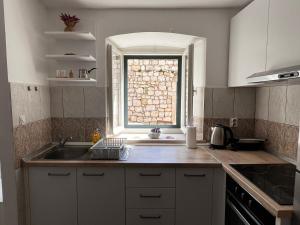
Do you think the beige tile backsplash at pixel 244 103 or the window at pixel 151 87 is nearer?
the beige tile backsplash at pixel 244 103

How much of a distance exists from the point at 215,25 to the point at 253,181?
63.5 inches

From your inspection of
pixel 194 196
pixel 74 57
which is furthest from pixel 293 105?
pixel 74 57

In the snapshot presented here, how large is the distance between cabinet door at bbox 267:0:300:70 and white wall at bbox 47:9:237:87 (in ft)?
2.74

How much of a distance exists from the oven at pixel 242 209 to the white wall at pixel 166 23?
127 cm

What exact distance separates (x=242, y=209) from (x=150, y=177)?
2.40 ft

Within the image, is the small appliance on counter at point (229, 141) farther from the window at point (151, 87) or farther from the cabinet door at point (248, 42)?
the window at point (151, 87)

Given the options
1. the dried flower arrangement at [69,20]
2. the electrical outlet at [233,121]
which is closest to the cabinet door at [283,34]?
the electrical outlet at [233,121]

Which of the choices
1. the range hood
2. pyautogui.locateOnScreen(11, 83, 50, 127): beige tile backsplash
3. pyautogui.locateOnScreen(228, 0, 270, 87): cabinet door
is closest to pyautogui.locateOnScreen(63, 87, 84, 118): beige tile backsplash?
pyautogui.locateOnScreen(11, 83, 50, 127): beige tile backsplash

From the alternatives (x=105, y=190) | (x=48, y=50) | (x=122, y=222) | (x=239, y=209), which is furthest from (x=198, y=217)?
(x=48, y=50)

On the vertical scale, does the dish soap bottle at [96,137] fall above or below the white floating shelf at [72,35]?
below

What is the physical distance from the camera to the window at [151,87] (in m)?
2.89

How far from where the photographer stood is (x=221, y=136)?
2.21 metres

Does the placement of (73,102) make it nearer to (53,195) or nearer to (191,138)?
(53,195)

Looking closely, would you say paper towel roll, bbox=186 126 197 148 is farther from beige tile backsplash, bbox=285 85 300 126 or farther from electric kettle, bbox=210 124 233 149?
beige tile backsplash, bbox=285 85 300 126
